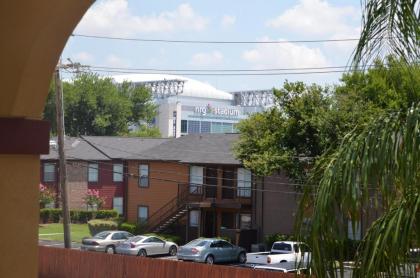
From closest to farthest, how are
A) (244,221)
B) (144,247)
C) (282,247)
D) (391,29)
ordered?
(391,29)
(282,247)
(144,247)
(244,221)

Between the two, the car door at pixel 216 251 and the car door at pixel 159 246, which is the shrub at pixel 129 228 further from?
the car door at pixel 216 251

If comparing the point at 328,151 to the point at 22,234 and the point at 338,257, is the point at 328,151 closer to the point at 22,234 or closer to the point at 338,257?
the point at 338,257

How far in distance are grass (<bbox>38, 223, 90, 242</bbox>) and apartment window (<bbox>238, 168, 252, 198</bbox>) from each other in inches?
436

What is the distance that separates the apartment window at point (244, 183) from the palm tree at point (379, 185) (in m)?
39.5

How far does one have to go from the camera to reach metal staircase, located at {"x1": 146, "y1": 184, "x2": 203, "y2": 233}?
156ft

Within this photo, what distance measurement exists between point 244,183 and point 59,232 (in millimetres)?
15443

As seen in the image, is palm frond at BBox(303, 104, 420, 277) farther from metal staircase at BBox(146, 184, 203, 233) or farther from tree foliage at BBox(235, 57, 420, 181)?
metal staircase at BBox(146, 184, 203, 233)

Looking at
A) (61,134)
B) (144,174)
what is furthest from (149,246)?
(61,134)

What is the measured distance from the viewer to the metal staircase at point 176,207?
4750 cm

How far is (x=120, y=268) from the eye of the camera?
25.0 metres

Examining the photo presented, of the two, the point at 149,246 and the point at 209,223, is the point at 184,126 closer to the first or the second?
the point at 209,223

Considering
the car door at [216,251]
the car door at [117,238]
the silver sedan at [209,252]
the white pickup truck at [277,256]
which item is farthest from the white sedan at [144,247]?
the white pickup truck at [277,256]

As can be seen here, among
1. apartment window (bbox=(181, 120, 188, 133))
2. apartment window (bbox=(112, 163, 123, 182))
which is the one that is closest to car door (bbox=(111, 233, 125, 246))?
apartment window (bbox=(112, 163, 123, 182))

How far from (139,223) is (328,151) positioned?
1851 inches
